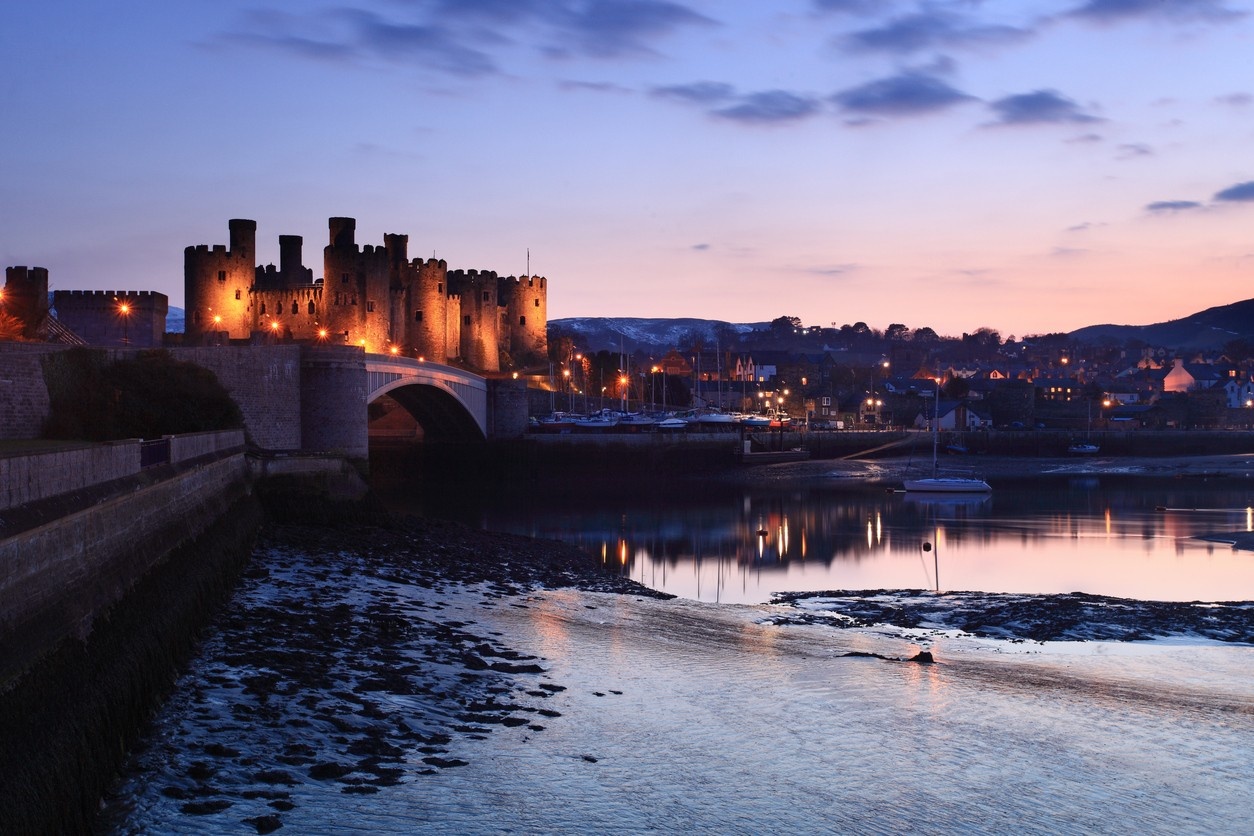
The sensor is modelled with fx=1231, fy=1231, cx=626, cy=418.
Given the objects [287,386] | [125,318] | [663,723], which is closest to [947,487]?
[287,386]

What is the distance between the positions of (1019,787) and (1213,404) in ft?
350

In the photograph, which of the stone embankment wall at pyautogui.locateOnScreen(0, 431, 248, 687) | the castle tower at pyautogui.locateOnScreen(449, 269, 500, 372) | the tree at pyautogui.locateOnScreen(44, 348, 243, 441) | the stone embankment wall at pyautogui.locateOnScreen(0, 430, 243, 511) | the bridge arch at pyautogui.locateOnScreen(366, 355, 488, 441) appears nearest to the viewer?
the stone embankment wall at pyautogui.locateOnScreen(0, 431, 248, 687)

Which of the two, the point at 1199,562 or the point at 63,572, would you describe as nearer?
the point at 63,572

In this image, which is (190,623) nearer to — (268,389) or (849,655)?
(849,655)

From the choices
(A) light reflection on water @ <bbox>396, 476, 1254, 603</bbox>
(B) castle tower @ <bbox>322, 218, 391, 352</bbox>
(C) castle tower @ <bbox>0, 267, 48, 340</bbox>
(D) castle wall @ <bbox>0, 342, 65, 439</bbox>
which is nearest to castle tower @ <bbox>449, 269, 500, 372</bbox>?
(B) castle tower @ <bbox>322, 218, 391, 352</bbox>

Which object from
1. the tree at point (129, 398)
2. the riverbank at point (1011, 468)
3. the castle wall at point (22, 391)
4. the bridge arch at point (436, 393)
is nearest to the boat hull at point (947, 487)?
the riverbank at point (1011, 468)

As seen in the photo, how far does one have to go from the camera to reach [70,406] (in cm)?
2350

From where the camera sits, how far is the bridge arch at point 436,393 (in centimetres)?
4178

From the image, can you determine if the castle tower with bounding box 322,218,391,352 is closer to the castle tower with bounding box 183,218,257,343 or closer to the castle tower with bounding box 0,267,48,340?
the castle tower with bounding box 183,218,257,343

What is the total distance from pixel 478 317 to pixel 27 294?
1490 inches

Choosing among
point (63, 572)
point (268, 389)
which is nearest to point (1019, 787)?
point (63, 572)

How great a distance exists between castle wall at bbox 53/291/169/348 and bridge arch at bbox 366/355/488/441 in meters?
9.14

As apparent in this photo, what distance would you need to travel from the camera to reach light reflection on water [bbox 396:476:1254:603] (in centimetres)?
2455

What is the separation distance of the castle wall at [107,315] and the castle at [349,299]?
3103 mm
